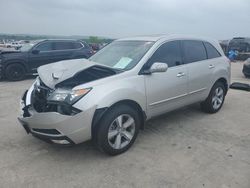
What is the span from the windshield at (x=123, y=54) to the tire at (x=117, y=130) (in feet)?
2.46

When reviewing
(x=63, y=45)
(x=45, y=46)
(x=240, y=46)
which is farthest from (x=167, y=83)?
(x=240, y=46)

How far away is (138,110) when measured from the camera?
4102 millimetres

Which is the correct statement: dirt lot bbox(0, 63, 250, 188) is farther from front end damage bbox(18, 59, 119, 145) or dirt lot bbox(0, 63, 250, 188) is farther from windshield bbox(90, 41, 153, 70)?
windshield bbox(90, 41, 153, 70)

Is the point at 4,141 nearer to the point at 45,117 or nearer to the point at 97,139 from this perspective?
the point at 45,117

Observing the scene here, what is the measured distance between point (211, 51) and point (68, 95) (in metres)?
3.46

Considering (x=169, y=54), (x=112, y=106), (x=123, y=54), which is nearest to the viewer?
(x=112, y=106)

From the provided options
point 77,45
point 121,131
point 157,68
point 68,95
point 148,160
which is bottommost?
point 148,160

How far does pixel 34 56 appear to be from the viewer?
36.8ft

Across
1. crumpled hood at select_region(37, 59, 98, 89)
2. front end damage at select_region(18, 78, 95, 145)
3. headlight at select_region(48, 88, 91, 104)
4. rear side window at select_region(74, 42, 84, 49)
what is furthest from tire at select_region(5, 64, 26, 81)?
headlight at select_region(48, 88, 91, 104)

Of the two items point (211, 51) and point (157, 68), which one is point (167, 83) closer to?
point (157, 68)

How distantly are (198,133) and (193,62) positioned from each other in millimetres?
1323

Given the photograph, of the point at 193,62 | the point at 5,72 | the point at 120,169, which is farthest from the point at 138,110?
the point at 5,72

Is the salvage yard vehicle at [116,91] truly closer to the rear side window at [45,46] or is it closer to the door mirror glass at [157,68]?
the door mirror glass at [157,68]

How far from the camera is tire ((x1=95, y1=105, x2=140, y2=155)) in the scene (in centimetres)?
358
